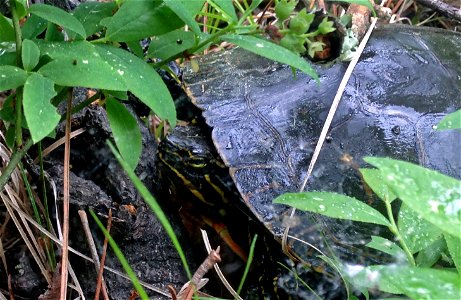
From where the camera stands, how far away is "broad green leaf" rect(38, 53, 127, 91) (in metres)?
0.67

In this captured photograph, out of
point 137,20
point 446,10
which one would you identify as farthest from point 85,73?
point 446,10

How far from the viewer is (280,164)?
1218 mm

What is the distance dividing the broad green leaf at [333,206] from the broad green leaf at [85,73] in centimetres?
26

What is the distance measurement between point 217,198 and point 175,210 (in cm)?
11

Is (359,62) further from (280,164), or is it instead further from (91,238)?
(91,238)

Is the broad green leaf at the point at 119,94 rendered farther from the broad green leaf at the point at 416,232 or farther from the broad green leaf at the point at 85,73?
the broad green leaf at the point at 416,232

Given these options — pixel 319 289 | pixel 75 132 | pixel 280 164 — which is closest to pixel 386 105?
pixel 280 164

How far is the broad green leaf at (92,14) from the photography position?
79cm

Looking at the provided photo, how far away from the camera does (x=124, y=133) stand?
785 mm

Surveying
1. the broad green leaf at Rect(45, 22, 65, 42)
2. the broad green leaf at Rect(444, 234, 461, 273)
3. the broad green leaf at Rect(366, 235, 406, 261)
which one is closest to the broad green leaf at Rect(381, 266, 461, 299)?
the broad green leaf at Rect(444, 234, 461, 273)

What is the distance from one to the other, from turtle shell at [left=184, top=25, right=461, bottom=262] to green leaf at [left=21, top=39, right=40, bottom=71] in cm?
61

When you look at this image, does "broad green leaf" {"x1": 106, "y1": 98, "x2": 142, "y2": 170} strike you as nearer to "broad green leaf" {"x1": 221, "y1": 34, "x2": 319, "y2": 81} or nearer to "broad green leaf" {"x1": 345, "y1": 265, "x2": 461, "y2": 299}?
"broad green leaf" {"x1": 221, "y1": 34, "x2": 319, "y2": 81}

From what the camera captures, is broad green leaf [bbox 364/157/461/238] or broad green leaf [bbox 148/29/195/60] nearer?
broad green leaf [bbox 364/157/461/238]

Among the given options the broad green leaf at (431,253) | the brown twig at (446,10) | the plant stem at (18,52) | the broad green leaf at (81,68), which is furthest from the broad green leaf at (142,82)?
the brown twig at (446,10)
